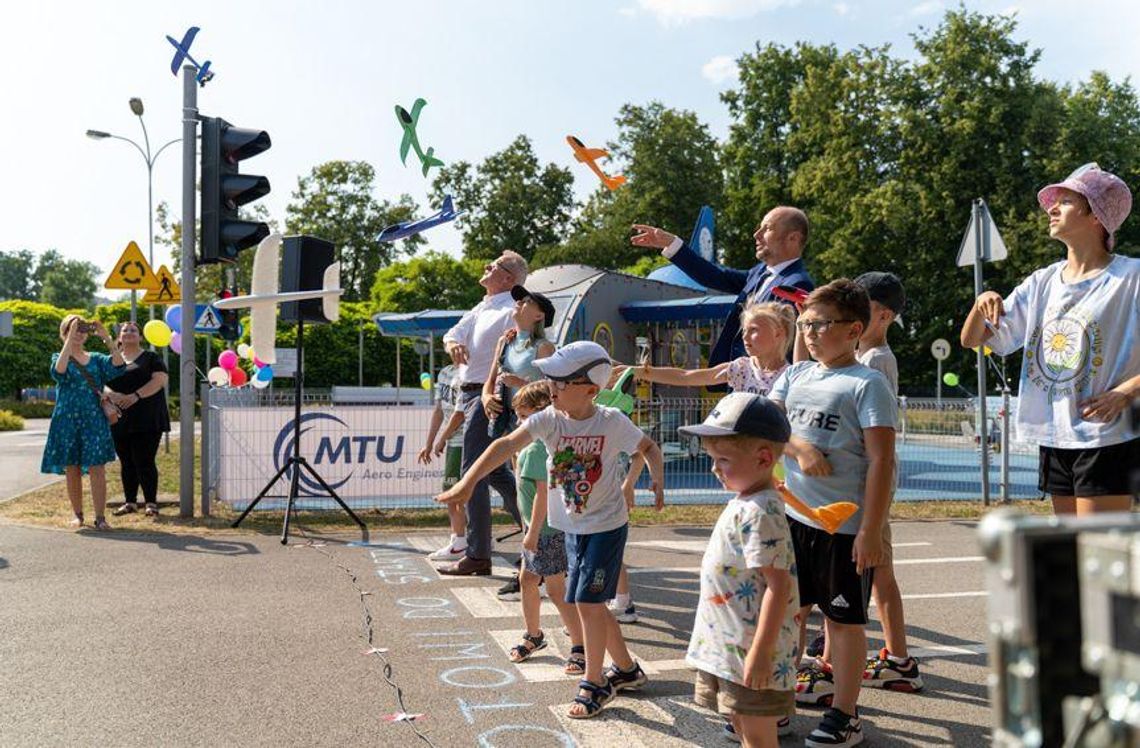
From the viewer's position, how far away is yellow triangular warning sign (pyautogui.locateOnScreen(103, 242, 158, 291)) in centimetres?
1357

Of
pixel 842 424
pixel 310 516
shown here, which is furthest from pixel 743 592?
pixel 310 516

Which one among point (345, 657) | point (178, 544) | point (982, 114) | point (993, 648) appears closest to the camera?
point (993, 648)

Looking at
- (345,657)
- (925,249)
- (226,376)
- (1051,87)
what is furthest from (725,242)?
(345,657)

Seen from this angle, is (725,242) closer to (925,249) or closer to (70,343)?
(925,249)

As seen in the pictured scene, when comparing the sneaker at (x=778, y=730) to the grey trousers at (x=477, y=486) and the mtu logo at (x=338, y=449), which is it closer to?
the grey trousers at (x=477, y=486)

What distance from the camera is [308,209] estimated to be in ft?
Answer: 185

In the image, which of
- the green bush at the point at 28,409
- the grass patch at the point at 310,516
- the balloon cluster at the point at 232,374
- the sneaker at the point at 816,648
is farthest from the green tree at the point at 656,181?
the sneaker at the point at 816,648

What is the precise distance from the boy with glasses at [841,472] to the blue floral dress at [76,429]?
23.3 ft

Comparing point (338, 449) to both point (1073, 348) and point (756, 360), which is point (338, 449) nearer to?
point (756, 360)

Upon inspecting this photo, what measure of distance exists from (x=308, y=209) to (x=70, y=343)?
49.7 metres

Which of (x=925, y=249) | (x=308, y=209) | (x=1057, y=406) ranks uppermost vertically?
(x=308, y=209)

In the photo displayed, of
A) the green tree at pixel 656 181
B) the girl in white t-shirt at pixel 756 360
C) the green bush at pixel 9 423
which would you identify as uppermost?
the green tree at pixel 656 181

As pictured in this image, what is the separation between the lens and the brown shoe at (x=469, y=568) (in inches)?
261

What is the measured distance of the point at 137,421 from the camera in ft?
31.4
